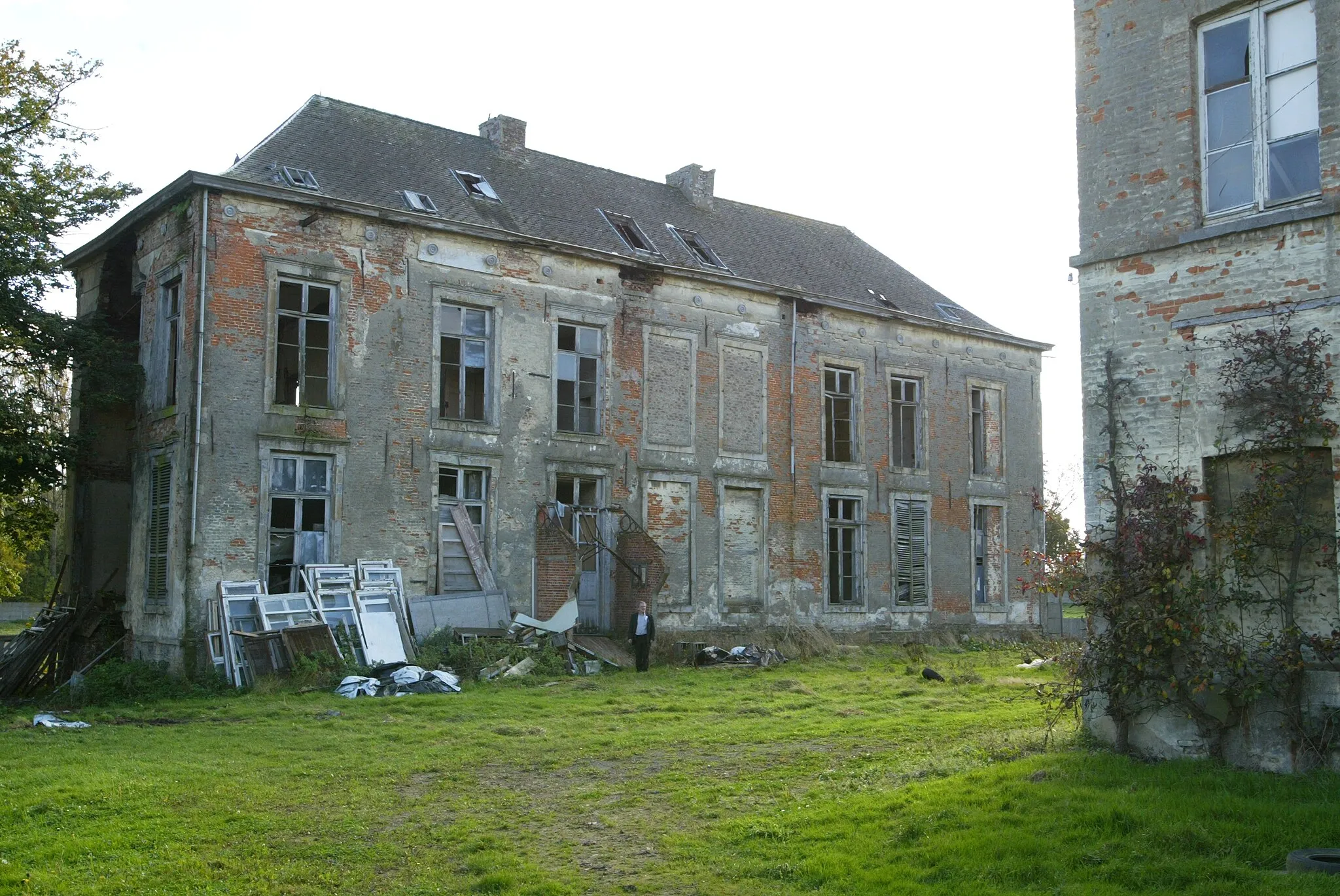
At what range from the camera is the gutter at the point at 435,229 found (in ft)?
54.9

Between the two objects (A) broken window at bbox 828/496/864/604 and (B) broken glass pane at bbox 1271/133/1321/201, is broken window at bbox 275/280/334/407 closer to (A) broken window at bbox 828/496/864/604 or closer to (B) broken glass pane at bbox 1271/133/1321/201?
(A) broken window at bbox 828/496/864/604

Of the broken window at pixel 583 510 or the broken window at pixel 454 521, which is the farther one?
the broken window at pixel 583 510

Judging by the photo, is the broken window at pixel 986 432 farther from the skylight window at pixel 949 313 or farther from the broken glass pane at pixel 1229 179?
the broken glass pane at pixel 1229 179

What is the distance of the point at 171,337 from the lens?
17.6 meters

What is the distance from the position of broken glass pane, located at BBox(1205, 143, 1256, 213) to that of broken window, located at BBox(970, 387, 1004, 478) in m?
16.6

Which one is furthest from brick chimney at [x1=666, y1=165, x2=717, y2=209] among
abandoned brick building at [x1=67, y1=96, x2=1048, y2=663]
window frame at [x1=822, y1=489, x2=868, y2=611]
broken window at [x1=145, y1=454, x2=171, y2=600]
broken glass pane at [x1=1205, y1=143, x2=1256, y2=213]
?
broken glass pane at [x1=1205, y1=143, x2=1256, y2=213]

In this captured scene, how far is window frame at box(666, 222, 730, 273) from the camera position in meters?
22.9

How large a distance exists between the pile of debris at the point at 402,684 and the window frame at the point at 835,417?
33.7 feet

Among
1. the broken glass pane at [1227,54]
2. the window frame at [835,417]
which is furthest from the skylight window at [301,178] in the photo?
the broken glass pane at [1227,54]

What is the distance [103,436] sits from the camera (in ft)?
62.3

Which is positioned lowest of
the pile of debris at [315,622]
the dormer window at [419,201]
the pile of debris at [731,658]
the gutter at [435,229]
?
the pile of debris at [731,658]

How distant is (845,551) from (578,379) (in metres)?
6.87

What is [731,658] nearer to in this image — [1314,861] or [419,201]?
[419,201]

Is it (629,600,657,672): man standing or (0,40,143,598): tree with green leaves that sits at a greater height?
(0,40,143,598): tree with green leaves
